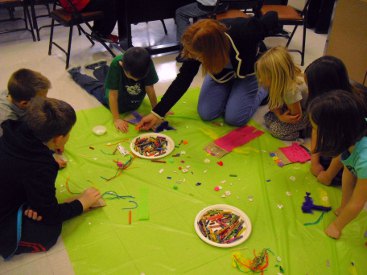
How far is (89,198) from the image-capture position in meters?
1.84

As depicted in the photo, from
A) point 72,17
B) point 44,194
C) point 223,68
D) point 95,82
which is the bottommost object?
point 95,82

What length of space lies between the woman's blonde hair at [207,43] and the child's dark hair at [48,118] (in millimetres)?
921

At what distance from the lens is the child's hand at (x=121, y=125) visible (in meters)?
2.49

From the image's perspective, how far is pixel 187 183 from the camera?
6.80 ft

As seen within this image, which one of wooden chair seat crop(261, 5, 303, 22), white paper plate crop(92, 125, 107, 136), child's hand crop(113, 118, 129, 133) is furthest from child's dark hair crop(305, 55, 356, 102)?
wooden chair seat crop(261, 5, 303, 22)

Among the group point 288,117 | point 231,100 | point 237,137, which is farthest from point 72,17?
point 288,117

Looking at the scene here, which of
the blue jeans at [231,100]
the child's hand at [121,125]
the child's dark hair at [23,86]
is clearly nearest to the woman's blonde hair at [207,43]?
the blue jeans at [231,100]

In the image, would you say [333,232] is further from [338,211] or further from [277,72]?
[277,72]

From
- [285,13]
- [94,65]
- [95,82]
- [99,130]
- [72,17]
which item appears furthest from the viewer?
[285,13]

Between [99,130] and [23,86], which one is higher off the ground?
[23,86]

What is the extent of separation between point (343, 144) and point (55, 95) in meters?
2.34

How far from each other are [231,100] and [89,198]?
1292mm

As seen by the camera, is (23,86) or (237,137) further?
(237,137)

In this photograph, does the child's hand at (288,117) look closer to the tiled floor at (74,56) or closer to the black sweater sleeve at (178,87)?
the tiled floor at (74,56)
